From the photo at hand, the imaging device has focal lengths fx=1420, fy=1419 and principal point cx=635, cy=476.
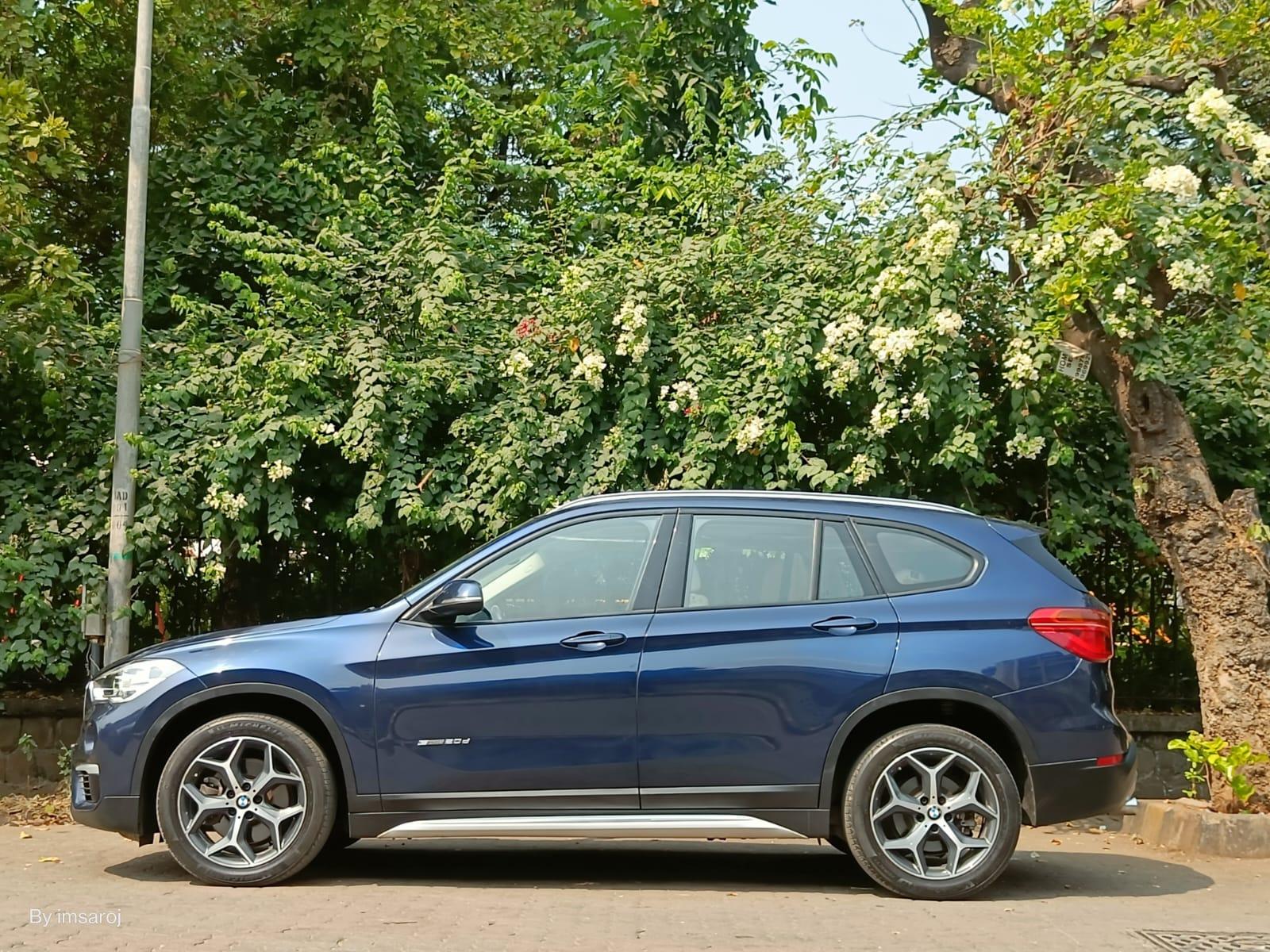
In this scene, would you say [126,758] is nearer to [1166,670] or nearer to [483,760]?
[483,760]

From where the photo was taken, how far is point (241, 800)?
6.57 m

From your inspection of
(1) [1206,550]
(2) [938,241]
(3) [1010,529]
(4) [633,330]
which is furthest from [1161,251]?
(4) [633,330]

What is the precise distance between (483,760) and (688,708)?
96cm

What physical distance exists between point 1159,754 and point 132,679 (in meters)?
7.47

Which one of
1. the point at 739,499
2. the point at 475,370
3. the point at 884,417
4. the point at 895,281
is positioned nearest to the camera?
the point at 739,499

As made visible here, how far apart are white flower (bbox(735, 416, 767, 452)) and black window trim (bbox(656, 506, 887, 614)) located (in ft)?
7.25

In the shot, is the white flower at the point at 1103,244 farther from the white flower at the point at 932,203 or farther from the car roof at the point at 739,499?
the car roof at the point at 739,499

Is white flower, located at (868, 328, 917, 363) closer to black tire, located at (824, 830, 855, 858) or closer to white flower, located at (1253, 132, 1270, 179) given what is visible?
white flower, located at (1253, 132, 1270, 179)

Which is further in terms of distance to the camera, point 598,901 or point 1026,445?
point 1026,445

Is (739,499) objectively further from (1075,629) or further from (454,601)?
(1075,629)

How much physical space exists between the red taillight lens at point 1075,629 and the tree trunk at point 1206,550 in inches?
105

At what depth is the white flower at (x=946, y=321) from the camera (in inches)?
345

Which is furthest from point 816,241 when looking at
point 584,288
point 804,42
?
point 804,42

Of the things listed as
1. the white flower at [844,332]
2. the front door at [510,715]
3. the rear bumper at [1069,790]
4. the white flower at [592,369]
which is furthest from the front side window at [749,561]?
the white flower at [592,369]
